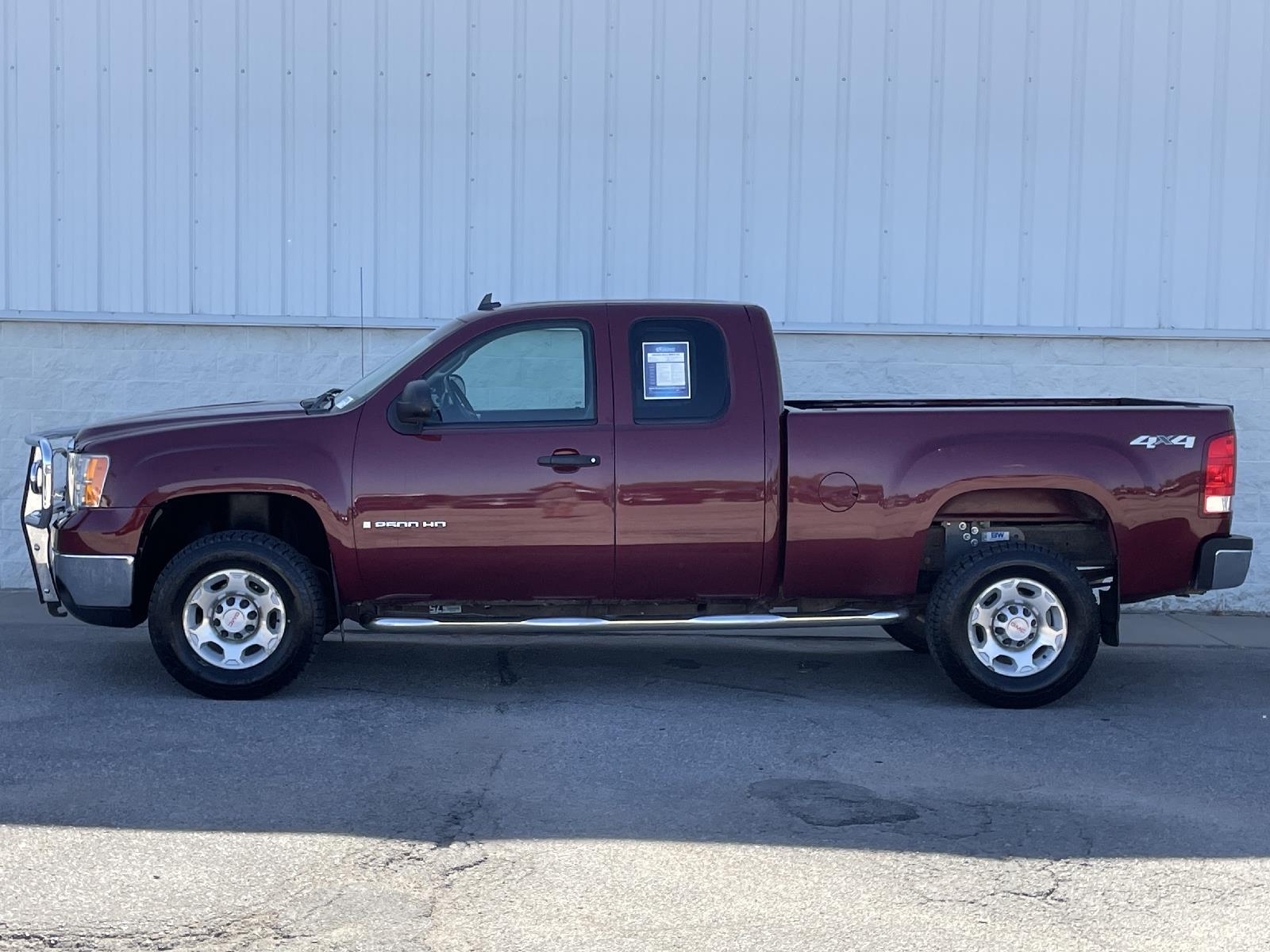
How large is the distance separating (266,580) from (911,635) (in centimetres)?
385

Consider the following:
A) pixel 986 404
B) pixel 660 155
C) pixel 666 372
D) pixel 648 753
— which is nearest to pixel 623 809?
→ pixel 648 753

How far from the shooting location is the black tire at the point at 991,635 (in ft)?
23.7

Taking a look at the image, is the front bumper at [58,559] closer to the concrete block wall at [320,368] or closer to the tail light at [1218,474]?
the concrete block wall at [320,368]

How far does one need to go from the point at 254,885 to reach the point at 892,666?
15.4ft

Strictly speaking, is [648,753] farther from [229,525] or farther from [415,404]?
[229,525]

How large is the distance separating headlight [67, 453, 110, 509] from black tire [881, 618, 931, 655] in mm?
4465

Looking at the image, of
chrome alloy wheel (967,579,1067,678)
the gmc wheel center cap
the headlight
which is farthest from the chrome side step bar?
the headlight

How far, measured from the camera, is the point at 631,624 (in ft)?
23.7

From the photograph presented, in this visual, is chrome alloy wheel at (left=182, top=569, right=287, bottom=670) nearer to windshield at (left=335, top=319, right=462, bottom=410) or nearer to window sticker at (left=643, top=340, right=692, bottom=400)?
windshield at (left=335, top=319, right=462, bottom=410)

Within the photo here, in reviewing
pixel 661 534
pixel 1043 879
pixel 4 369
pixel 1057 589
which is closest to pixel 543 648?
pixel 661 534

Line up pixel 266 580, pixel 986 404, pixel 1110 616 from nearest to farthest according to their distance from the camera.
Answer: pixel 266 580, pixel 1110 616, pixel 986 404

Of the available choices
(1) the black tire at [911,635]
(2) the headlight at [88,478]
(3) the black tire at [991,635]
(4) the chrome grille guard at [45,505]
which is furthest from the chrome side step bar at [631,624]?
(4) the chrome grille guard at [45,505]

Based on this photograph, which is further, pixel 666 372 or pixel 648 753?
pixel 666 372

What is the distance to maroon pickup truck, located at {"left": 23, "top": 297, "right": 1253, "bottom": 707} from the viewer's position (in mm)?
7105
